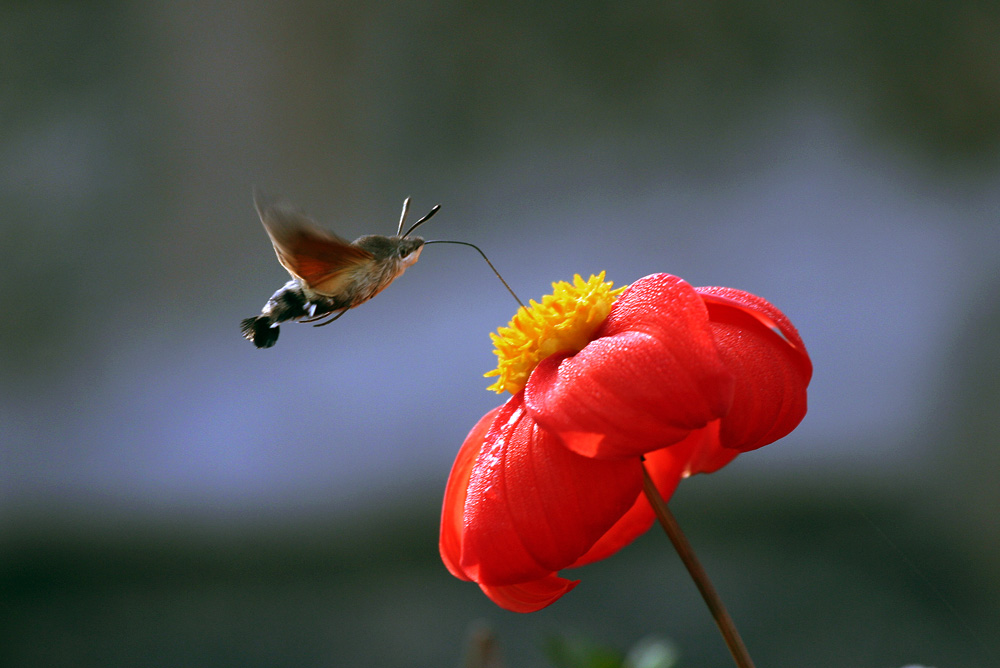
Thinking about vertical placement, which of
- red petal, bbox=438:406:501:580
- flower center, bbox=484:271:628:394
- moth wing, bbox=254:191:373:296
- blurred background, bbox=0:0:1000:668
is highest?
blurred background, bbox=0:0:1000:668

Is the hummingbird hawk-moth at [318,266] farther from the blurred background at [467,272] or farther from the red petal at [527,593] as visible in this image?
the blurred background at [467,272]

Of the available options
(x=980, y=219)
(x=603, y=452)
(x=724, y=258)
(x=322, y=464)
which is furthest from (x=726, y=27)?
(x=603, y=452)

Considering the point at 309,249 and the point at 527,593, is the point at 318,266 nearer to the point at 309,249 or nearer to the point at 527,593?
the point at 309,249

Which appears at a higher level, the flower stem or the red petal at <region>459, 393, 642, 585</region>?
the red petal at <region>459, 393, 642, 585</region>

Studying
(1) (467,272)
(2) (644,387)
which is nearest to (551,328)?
(2) (644,387)

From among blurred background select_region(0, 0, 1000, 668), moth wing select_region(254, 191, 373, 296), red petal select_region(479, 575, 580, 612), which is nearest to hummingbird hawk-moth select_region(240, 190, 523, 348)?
moth wing select_region(254, 191, 373, 296)

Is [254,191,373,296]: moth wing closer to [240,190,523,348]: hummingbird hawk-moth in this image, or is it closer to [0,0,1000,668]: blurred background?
[240,190,523,348]: hummingbird hawk-moth
